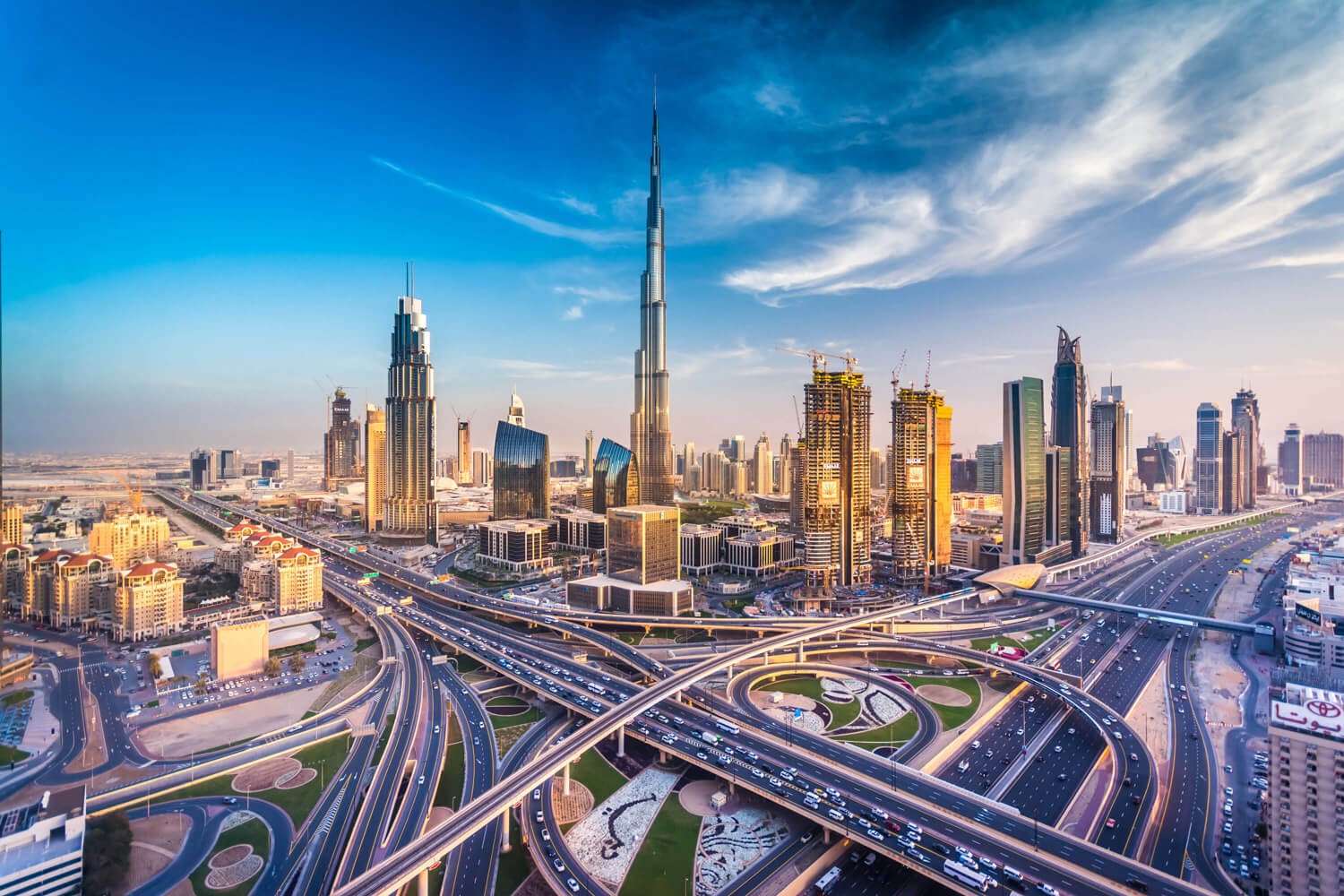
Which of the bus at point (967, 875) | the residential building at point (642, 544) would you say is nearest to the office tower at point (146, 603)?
the residential building at point (642, 544)

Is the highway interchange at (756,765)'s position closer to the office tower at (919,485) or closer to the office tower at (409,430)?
the office tower at (919,485)

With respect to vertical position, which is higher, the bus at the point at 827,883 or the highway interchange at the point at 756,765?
the highway interchange at the point at 756,765

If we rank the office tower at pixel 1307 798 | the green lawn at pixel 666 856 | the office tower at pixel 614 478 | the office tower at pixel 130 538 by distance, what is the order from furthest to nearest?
the office tower at pixel 614 478, the office tower at pixel 130 538, the green lawn at pixel 666 856, the office tower at pixel 1307 798

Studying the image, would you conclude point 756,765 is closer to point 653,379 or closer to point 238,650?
point 238,650

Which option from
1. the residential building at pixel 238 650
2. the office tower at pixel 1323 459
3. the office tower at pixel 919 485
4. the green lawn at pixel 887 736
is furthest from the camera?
the office tower at pixel 1323 459

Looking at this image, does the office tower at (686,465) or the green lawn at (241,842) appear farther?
the office tower at (686,465)

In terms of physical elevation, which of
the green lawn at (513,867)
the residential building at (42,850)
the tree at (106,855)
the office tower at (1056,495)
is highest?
the office tower at (1056,495)

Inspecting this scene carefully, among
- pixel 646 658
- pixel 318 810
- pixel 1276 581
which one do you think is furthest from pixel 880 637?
pixel 1276 581
